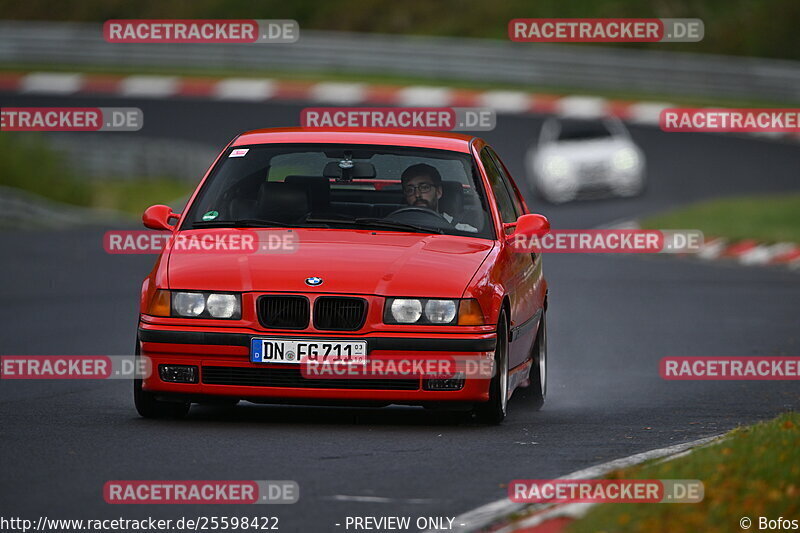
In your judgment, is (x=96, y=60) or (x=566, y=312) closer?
(x=566, y=312)

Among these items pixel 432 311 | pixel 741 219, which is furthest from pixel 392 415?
pixel 741 219

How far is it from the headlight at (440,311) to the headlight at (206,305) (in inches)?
36.3

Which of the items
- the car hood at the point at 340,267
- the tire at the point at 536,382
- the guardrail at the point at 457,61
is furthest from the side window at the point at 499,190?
the guardrail at the point at 457,61

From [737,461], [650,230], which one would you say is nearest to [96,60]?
[650,230]

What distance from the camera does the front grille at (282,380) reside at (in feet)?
29.4

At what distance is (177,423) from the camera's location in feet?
30.6

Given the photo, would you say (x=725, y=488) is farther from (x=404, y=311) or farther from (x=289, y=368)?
(x=289, y=368)

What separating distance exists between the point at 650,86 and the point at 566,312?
26.3m

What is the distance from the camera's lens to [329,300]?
29.6 ft

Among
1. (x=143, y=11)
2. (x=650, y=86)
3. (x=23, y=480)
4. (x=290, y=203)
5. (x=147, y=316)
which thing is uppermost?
(x=143, y=11)

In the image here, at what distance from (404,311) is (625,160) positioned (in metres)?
22.1

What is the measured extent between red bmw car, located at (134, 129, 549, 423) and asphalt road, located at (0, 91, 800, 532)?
238 mm

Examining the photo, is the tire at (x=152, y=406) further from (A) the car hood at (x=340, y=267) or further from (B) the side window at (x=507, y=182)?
(B) the side window at (x=507, y=182)

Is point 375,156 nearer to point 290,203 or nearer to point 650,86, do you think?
point 290,203
